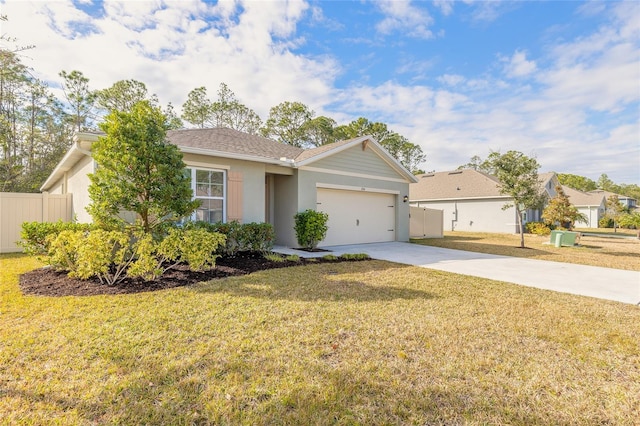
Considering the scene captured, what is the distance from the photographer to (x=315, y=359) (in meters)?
2.78

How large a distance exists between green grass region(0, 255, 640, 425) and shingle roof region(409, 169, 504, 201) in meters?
18.3

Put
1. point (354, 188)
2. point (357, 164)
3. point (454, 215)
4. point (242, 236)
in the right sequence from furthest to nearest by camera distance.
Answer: point (454, 215) < point (357, 164) < point (354, 188) < point (242, 236)

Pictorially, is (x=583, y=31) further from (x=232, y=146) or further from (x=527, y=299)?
(x=232, y=146)

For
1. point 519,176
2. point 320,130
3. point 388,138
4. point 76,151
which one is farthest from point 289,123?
point 76,151

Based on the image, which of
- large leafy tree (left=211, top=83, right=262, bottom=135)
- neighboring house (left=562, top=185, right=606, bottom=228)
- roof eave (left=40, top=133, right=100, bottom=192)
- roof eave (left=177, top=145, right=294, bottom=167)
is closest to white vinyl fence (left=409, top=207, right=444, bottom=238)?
roof eave (left=177, top=145, right=294, bottom=167)

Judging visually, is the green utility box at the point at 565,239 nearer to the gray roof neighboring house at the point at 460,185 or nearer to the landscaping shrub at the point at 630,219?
the gray roof neighboring house at the point at 460,185

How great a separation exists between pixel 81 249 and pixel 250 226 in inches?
155

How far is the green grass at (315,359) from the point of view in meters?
2.09

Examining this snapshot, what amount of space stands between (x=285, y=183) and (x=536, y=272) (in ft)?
26.0

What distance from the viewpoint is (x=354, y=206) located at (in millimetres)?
11852

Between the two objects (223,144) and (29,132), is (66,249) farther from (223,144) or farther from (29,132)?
(29,132)

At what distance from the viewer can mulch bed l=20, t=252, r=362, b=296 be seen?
4.84m

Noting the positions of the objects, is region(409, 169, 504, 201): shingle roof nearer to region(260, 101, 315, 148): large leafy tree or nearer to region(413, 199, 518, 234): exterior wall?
region(413, 199, 518, 234): exterior wall

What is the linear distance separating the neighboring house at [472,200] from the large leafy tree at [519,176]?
668 cm
